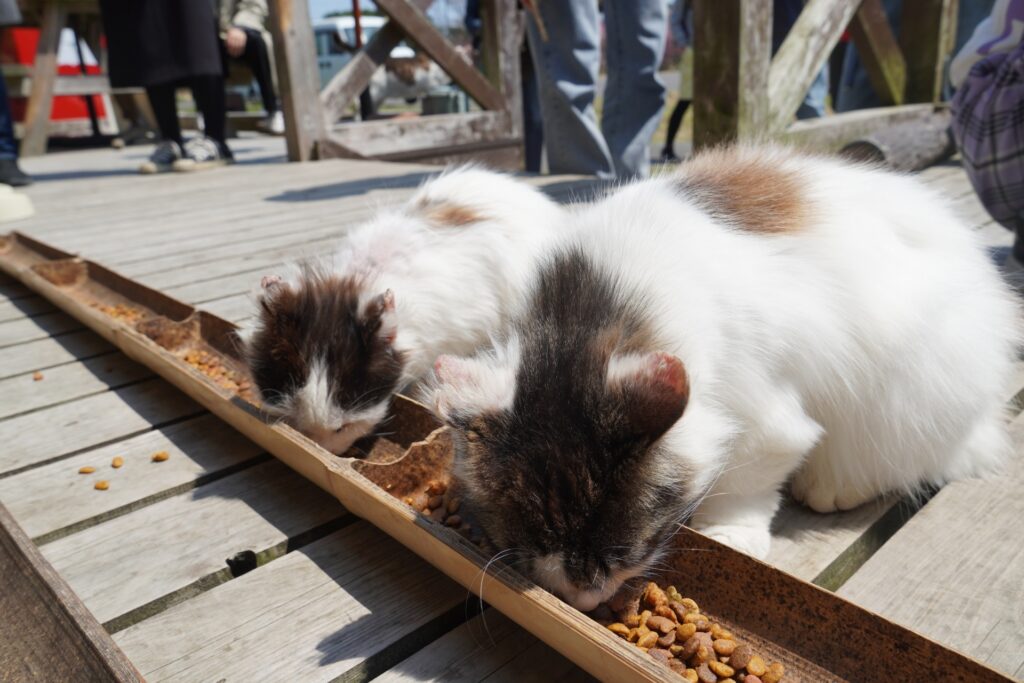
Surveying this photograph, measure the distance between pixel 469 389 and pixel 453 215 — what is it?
1455 mm

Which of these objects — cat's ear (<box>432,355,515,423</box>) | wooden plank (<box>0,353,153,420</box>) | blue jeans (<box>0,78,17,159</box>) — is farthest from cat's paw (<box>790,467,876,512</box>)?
blue jeans (<box>0,78,17,159</box>)

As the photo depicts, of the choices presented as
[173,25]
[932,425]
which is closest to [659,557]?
[932,425]

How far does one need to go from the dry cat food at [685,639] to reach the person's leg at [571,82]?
4.64 m

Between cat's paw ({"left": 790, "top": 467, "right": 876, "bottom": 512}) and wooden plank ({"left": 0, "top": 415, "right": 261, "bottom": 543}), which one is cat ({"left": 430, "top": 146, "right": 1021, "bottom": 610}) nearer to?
cat's paw ({"left": 790, "top": 467, "right": 876, "bottom": 512})

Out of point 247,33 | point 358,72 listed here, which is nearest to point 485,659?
point 358,72

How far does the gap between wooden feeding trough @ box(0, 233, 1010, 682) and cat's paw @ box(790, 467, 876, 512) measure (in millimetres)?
500

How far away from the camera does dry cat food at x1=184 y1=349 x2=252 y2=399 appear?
2.72 metres

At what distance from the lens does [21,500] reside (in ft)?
7.00

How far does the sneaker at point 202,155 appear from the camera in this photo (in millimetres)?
8375

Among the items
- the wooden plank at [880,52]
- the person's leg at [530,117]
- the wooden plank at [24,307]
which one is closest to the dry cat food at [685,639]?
the wooden plank at [24,307]

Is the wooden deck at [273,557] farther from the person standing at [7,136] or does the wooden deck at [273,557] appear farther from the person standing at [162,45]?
the person standing at [7,136]

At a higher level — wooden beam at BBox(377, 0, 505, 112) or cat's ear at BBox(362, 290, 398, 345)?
wooden beam at BBox(377, 0, 505, 112)

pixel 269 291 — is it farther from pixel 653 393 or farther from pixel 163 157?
pixel 163 157

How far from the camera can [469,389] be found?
155 centimetres
